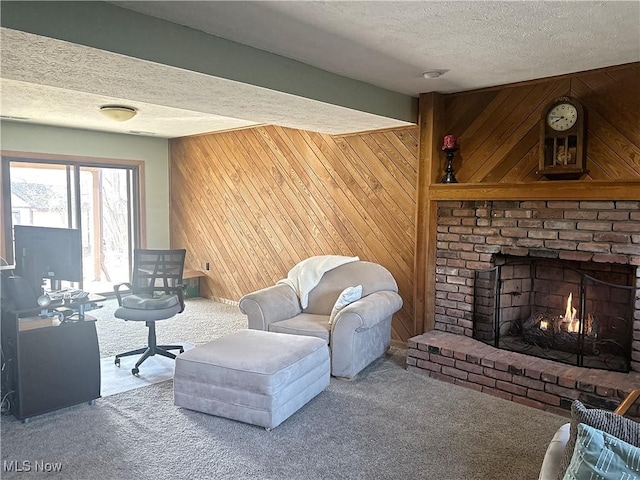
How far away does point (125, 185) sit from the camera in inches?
285

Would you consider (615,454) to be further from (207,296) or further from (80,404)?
(207,296)

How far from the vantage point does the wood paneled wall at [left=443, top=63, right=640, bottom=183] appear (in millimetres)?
3492

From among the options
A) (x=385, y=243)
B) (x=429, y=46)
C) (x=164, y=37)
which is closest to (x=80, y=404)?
(x=164, y=37)

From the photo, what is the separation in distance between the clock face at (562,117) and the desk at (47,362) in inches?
142

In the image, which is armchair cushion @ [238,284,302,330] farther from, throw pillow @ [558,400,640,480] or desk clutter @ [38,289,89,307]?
throw pillow @ [558,400,640,480]

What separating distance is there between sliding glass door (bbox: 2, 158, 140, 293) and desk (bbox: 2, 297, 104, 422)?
343 centimetres

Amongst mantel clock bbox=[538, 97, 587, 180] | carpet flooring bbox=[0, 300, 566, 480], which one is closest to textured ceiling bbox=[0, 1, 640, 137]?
mantel clock bbox=[538, 97, 587, 180]

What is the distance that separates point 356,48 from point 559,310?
2699 millimetres

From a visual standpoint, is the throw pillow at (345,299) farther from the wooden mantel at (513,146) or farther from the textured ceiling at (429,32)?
the textured ceiling at (429,32)

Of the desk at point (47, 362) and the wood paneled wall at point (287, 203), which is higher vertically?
the wood paneled wall at point (287, 203)

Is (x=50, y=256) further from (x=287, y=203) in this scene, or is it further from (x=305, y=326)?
(x=287, y=203)

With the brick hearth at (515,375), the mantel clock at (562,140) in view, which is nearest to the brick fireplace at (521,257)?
the brick hearth at (515,375)

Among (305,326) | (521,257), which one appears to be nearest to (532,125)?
(521,257)

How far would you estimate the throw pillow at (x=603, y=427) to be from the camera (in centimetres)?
158
